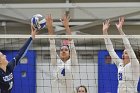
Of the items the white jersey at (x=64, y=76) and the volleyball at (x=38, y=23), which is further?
the white jersey at (x=64, y=76)

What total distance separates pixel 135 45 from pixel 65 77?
3271 mm

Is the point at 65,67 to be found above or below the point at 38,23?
below

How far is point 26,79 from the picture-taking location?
29.5ft

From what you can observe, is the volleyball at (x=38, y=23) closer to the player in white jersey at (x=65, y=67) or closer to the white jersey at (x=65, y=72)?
the player in white jersey at (x=65, y=67)

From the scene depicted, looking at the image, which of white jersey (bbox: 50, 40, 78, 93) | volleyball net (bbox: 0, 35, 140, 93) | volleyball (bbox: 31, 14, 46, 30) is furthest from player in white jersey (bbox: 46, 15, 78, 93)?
volleyball net (bbox: 0, 35, 140, 93)

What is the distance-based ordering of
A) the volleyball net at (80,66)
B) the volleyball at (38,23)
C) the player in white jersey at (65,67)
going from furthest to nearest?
the volleyball net at (80,66)
the player in white jersey at (65,67)
the volleyball at (38,23)

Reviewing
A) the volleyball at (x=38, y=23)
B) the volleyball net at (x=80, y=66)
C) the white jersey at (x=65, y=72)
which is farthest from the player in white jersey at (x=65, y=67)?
the volleyball net at (x=80, y=66)

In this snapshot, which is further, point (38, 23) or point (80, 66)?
point (80, 66)

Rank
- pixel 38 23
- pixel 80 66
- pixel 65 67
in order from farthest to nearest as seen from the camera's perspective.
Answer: pixel 80 66, pixel 65 67, pixel 38 23

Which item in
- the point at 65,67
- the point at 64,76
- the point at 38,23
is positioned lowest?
the point at 64,76

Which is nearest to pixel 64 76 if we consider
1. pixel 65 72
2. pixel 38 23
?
pixel 65 72

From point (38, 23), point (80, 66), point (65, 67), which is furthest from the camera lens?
point (80, 66)

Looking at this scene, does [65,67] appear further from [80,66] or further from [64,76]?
[80,66]

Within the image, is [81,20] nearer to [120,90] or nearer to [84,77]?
[84,77]
